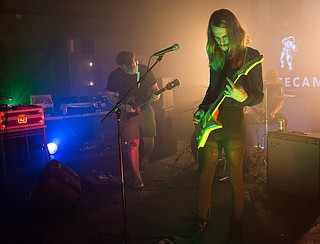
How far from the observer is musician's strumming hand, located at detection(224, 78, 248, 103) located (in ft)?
7.52

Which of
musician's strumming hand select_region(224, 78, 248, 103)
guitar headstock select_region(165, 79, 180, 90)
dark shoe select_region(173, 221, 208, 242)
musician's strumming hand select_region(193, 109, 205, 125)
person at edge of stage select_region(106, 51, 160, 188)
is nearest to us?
musician's strumming hand select_region(224, 78, 248, 103)

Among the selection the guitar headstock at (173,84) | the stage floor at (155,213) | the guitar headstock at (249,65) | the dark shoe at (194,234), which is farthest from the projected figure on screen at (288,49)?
the dark shoe at (194,234)

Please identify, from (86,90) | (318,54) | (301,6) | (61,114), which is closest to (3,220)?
(61,114)

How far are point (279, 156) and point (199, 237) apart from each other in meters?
1.96

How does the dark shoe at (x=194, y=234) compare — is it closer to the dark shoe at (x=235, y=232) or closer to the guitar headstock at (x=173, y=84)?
the dark shoe at (x=235, y=232)

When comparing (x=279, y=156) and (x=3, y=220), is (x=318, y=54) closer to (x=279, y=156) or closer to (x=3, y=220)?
(x=279, y=156)

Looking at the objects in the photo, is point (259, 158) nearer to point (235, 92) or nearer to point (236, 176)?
point (236, 176)

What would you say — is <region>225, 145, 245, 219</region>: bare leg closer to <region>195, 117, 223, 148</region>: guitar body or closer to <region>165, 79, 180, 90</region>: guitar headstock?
<region>195, 117, 223, 148</region>: guitar body

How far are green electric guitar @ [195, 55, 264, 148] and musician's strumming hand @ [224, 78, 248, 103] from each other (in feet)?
0.32

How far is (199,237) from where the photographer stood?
278 cm

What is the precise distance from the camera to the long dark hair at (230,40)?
2.45 meters

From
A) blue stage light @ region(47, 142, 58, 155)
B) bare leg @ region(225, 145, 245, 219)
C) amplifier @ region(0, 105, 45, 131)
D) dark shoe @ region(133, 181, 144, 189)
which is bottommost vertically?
dark shoe @ region(133, 181, 144, 189)

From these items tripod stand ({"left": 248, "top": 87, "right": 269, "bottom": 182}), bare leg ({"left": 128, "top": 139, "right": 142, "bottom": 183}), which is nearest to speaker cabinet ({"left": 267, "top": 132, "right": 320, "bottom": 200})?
tripod stand ({"left": 248, "top": 87, "right": 269, "bottom": 182})

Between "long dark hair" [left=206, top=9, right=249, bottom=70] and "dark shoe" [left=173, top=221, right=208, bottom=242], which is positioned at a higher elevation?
Result: "long dark hair" [left=206, top=9, right=249, bottom=70]
